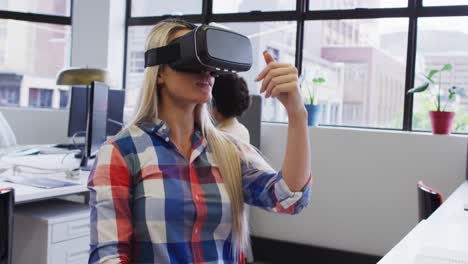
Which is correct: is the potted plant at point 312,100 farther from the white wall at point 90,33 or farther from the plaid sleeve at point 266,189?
the plaid sleeve at point 266,189

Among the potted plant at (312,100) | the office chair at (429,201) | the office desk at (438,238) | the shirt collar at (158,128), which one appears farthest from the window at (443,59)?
the shirt collar at (158,128)

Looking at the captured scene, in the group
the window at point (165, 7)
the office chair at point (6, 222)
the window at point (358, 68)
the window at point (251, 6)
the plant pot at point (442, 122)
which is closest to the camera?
the office chair at point (6, 222)

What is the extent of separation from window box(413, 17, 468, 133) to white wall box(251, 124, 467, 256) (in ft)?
0.94

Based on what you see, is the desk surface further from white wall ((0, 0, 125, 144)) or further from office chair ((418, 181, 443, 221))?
office chair ((418, 181, 443, 221))

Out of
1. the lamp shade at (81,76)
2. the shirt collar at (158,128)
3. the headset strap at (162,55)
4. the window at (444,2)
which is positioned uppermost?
the window at (444,2)

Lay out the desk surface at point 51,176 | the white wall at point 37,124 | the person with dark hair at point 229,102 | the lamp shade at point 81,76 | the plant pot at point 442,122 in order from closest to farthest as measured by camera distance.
Result: the desk surface at point 51,176 < the person with dark hair at point 229,102 < the lamp shade at point 81,76 < the plant pot at point 442,122 < the white wall at point 37,124

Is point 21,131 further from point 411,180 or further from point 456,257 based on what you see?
point 456,257

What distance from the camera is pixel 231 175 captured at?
120cm

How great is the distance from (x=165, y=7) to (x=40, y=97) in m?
1.50

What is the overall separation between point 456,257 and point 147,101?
0.93m

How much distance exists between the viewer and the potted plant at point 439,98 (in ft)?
11.1

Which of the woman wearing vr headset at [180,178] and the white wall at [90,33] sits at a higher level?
the white wall at [90,33]

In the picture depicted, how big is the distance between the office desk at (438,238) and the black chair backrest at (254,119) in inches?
62.3

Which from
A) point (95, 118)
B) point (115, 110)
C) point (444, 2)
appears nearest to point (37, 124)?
point (115, 110)
